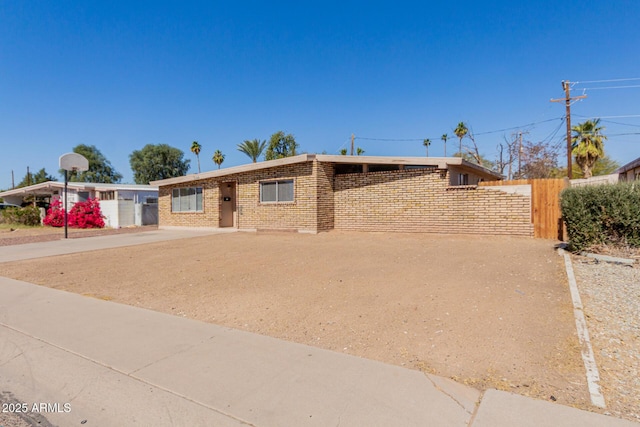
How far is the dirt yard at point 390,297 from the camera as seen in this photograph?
3.32 metres

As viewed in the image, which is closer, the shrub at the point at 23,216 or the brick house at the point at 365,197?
the brick house at the point at 365,197

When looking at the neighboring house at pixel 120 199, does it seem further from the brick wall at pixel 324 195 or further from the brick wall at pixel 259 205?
the brick wall at pixel 324 195

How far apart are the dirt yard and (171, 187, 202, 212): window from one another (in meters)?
8.91

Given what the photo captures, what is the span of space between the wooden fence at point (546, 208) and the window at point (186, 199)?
15468mm

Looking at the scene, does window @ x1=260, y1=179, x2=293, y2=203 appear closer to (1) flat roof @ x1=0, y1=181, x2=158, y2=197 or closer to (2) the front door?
(2) the front door

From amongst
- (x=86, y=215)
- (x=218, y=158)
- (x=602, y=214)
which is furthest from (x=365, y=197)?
(x=218, y=158)

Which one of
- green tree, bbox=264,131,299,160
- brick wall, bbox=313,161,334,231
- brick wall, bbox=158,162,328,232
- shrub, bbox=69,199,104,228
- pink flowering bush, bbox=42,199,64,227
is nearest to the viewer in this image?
brick wall, bbox=313,161,334,231

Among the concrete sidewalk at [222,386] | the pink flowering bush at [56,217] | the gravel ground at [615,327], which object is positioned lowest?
the concrete sidewalk at [222,386]

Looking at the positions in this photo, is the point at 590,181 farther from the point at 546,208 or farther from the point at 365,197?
the point at 365,197

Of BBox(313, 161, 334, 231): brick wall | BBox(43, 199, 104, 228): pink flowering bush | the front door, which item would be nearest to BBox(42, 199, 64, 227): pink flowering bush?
BBox(43, 199, 104, 228): pink flowering bush

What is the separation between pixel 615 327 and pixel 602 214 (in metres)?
5.25

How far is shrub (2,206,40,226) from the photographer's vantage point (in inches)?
957

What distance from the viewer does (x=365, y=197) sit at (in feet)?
46.5

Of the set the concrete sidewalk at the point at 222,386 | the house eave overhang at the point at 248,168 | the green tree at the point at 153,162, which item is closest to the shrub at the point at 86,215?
the house eave overhang at the point at 248,168
